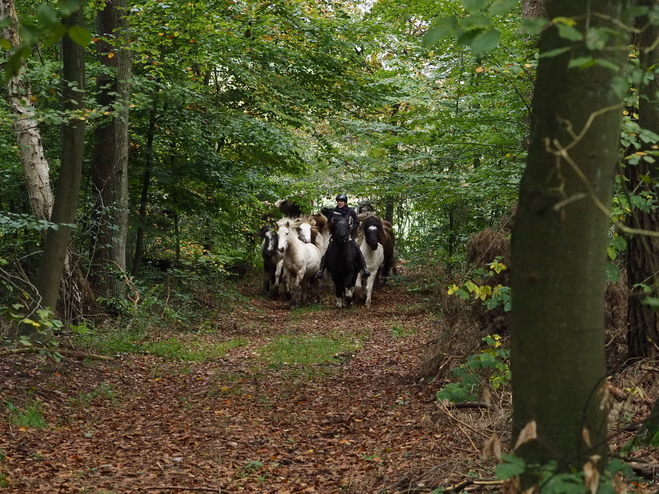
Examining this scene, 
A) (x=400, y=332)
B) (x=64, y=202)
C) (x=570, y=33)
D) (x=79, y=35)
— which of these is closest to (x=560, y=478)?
(x=570, y=33)

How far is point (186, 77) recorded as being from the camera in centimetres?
1502

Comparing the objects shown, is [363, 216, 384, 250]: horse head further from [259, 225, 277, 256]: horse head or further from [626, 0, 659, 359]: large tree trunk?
[626, 0, 659, 359]: large tree trunk

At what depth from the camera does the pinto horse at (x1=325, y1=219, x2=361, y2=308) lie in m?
18.3

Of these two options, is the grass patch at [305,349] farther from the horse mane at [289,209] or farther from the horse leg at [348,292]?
the horse mane at [289,209]

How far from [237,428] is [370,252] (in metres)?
12.4

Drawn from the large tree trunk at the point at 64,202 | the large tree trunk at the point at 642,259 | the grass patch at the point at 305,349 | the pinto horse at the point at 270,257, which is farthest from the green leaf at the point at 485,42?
the pinto horse at the point at 270,257

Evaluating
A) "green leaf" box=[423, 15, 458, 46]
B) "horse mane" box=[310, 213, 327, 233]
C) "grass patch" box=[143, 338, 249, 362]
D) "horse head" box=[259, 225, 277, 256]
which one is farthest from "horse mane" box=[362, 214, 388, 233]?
"green leaf" box=[423, 15, 458, 46]

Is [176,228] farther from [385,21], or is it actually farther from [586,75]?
[586,75]

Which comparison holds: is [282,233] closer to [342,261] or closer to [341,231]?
[341,231]

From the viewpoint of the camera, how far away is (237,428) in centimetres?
730

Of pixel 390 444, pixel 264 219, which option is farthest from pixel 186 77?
pixel 390 444

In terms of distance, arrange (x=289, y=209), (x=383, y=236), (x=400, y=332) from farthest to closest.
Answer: (x=289, y=209)
(x=383, y=236)
(x=400, y=332)

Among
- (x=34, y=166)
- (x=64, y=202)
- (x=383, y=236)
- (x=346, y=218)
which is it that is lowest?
(x=64, y=202)

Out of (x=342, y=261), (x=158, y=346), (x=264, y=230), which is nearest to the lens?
(x=158, y=346)
